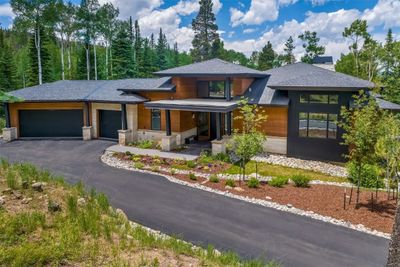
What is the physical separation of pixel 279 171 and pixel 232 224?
793 centimetres

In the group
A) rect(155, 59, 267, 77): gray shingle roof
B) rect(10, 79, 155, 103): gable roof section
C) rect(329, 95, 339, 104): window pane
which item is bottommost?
rect(329, 95, 339, 104): window pane

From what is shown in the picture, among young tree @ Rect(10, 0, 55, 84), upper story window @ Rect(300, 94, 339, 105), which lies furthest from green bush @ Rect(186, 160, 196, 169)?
young tree @ Rect(10, 0, 55, 84)

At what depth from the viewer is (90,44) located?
45.5 m

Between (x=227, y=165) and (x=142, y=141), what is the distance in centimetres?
854

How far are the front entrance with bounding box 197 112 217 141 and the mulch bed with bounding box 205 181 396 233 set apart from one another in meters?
10.2

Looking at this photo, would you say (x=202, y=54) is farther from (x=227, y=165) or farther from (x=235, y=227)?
(x=235, y=227)

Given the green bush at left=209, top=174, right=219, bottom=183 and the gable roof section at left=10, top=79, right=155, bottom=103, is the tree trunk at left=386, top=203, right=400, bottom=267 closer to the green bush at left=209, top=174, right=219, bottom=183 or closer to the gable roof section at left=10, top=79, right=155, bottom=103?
the green bush at left=209, top=174, right=219, bottom=183

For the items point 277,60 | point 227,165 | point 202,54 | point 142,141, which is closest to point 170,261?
point 227,165

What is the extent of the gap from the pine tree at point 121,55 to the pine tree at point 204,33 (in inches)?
807

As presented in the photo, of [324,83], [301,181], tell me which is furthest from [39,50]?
[301,181]

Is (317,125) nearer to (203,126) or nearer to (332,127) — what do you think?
(332,127)

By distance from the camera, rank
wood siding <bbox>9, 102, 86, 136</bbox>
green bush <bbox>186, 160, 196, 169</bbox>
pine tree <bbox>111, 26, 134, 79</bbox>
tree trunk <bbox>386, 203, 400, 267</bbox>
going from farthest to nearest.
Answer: pine tree <bbox>111, 26, 134, 79</bbox> < wood siding <bbox>9, 102, 86, 136</bbox> < green bush <bbox>186, 160, 196, 169</bbox> < tree trunk <bbox>386, 203, 400, 267</bbox>

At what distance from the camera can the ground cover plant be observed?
21.3 ft

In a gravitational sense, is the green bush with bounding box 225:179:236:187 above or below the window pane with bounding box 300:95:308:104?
below
